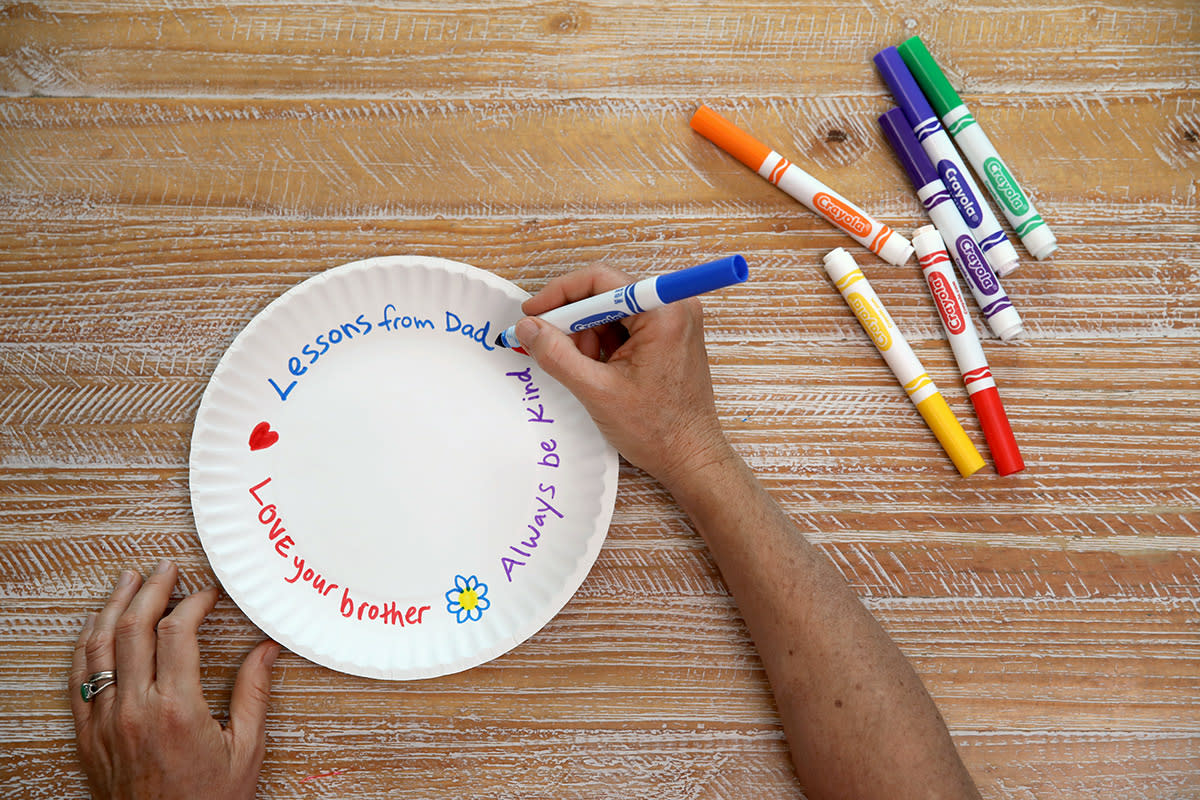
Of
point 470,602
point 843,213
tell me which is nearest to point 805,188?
point 843,213

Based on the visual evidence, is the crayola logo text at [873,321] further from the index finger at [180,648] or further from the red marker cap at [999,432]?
the index finger at [180,648]

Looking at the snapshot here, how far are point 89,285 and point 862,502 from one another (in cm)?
90

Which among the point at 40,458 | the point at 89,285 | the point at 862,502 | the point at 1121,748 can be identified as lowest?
the point at 1121,748

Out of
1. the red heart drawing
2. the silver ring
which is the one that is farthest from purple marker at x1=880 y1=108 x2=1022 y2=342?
the silver ring

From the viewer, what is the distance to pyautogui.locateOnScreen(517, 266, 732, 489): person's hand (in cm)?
72

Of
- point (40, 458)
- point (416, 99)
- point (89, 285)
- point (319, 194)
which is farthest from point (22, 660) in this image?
point (416, 99)

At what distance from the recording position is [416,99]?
84cm

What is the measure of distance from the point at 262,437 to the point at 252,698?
273 mm

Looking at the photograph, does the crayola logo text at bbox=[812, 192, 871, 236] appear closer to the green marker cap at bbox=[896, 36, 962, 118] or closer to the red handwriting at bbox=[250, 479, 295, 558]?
the green marker cap at bbox=[896, 36, 962, 118]

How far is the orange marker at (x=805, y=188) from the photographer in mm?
822

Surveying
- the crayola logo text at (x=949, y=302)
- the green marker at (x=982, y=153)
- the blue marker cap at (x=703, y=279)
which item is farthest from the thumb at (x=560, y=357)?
the green marker at (x=982, y=153)

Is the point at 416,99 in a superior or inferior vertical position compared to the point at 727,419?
superior

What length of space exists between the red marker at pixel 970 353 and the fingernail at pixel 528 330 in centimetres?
45

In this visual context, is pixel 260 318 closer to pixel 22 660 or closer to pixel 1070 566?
Result: pixel 22 660
